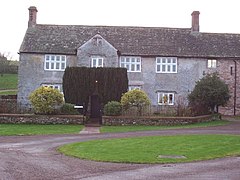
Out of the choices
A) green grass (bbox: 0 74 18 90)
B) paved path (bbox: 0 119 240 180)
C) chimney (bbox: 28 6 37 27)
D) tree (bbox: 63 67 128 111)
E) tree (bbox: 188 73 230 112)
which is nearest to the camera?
paved path (bbox: 0 119 240 180)

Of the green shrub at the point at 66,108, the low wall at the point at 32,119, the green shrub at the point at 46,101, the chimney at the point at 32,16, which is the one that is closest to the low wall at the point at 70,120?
the low wall at the point at 32,119

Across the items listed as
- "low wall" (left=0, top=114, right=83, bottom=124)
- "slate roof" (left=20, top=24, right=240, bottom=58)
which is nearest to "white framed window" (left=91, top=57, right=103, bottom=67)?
"slate roof" (left=20, top=24, right=240, bottom=58)

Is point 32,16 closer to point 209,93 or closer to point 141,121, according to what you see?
point 141,121

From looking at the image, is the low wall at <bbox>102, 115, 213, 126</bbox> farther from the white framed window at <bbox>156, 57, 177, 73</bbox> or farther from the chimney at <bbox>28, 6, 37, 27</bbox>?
the chimney at <bbox>28, 6, 37, 27</bbox>

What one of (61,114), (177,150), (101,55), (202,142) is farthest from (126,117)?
(177,150)

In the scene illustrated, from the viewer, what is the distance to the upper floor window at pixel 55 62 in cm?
4403

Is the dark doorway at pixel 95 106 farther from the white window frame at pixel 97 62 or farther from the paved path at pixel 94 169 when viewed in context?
the paved path at pixel 94 169

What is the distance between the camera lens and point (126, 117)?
34.3 metres

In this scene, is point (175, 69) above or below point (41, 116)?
above

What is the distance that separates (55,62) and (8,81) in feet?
123

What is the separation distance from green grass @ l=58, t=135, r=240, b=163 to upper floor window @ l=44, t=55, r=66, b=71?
79.2 feet

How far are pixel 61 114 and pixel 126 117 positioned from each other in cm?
584

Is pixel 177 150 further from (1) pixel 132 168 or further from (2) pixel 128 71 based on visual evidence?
(2) pixel 128 71

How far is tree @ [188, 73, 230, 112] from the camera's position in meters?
38.0
